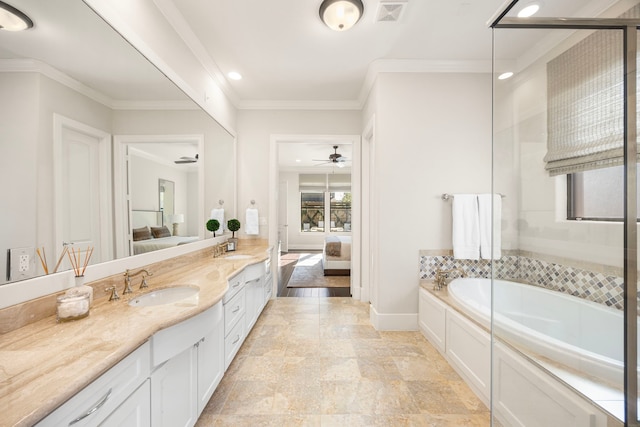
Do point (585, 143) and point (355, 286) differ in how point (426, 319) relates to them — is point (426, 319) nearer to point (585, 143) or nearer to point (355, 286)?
point (355, 286)

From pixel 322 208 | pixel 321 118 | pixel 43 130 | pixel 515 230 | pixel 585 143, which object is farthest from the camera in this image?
pixel 322 208

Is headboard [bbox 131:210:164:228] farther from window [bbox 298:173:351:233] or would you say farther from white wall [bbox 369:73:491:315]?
window [bbox 298:173:351:233]

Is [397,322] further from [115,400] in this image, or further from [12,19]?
[12,19]

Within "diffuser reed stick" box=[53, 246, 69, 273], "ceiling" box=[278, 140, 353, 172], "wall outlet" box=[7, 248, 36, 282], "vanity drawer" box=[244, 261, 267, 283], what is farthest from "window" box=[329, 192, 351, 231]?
"wall outlet" box=[7, 248, 36, 282]

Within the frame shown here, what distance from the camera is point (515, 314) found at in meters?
1.47

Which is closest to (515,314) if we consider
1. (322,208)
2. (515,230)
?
(515,230)

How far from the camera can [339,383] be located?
184 centimetres

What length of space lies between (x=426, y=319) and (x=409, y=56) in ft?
8.73

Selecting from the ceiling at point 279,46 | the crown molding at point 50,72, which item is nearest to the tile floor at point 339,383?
the crown molding at point 50,72

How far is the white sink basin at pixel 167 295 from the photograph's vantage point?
150 cm

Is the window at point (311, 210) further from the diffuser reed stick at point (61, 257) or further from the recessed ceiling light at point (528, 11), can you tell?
the diffuser reed stick at point (61, 257)

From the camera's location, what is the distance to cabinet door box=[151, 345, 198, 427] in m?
1.08

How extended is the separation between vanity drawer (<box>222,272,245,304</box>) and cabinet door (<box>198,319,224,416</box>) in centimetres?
19

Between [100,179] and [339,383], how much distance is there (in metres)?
2.02
